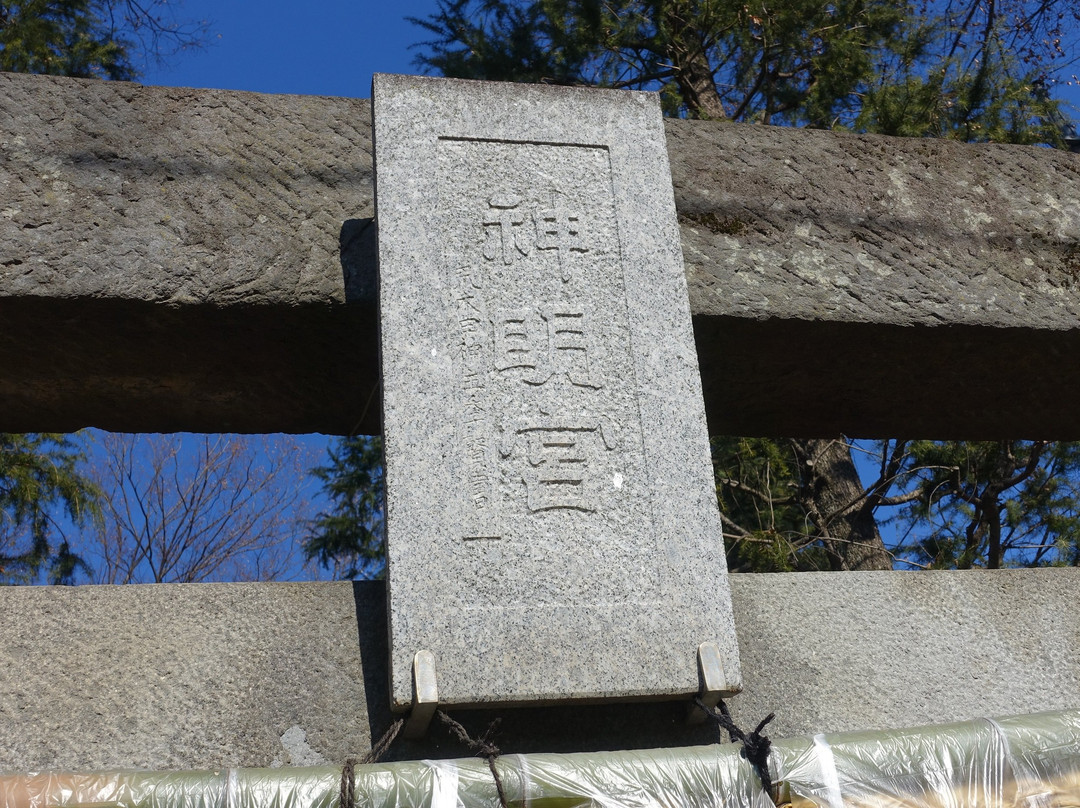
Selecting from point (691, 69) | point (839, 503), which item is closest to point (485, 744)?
point (839, 503)

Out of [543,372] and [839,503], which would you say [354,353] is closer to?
[543,372]

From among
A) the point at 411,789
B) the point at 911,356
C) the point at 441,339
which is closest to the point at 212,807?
the point at 411,789

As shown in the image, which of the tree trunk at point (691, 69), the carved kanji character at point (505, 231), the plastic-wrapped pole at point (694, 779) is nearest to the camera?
the plastic-wrapped pole at point (694, 779)

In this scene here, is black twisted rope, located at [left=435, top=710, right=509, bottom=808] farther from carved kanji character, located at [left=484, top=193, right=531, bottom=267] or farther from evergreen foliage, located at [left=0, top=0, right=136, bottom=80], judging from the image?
evergreen foliage, located at [left=0, top=0, right=136, bottom=80]

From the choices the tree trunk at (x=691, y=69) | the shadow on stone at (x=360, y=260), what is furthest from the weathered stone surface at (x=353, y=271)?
the tree trunk at (x=691, y=69)

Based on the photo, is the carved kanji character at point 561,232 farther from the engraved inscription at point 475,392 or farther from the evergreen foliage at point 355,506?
the evergreen foliage at point 355,506

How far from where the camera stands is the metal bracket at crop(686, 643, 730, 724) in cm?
174

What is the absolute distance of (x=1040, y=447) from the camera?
14.4ft

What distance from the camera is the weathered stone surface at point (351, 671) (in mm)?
1752

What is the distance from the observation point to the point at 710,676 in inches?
68.7

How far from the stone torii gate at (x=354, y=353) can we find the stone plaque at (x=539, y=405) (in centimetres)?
16

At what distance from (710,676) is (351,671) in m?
0.60

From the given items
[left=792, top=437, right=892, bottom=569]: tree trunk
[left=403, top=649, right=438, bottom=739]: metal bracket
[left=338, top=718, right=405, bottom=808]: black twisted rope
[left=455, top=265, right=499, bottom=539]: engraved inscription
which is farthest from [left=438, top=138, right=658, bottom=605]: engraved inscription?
[left=792, top=437, right=892, bottom=569]: tree trunk

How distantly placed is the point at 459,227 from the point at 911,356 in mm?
1053
